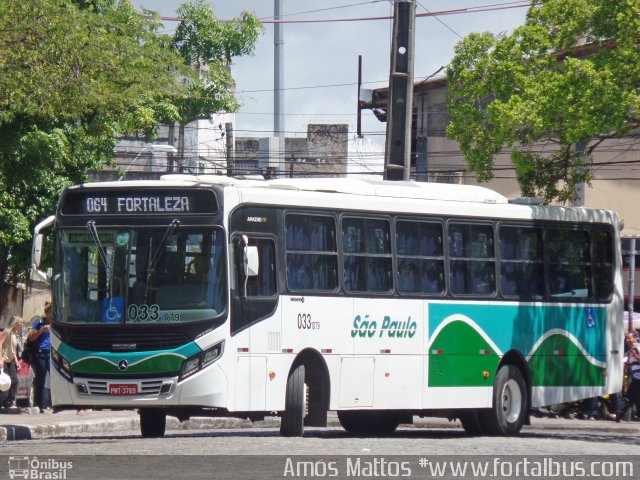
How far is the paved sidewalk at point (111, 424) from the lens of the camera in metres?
18.8

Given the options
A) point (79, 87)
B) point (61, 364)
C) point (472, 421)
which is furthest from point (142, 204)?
point (472, 421)

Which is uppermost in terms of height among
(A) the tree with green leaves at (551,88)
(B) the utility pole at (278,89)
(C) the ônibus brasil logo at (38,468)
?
(B) the utility pole at (278,89)

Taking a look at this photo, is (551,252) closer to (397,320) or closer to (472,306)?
(472,306)

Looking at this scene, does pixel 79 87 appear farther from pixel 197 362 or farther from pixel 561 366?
pixel 561 366

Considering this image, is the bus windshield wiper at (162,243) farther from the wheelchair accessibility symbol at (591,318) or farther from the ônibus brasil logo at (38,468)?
the wheelchair accessibility symbol at (591,318)

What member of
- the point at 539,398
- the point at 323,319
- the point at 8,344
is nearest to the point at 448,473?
the point at 323,319

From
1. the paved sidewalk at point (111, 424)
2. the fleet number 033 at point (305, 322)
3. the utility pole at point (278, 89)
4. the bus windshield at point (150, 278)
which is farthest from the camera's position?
the utility pole at point (278, 89)

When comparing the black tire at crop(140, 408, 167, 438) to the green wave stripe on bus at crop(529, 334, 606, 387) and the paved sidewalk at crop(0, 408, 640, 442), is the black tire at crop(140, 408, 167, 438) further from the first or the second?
the green wave stripe on bus at crop(529, 334, 606, 387)

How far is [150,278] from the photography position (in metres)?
15.5

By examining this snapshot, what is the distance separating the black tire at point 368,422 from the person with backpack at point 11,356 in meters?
6.09

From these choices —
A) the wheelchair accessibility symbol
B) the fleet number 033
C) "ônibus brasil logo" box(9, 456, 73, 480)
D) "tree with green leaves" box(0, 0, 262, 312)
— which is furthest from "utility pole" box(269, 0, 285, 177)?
"ônibus brasil logo" box(9, 456, 73, 480)

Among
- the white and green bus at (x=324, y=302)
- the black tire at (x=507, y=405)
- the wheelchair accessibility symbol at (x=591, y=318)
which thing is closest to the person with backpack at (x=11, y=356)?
the white and green bus at (x=324, y=302)

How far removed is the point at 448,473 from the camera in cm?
1240

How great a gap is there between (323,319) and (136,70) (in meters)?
7.73
